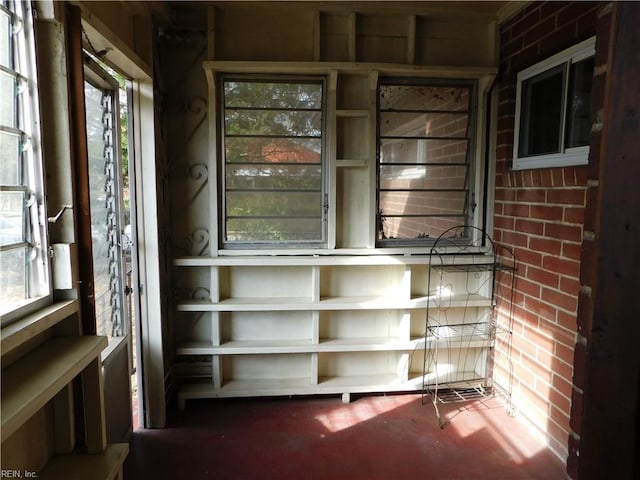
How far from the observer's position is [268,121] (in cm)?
276

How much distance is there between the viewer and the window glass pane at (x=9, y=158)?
1.28 m

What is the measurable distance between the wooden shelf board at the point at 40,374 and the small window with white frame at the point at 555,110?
2.36 metres

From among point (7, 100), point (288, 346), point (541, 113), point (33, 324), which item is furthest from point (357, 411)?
point (7, 100)

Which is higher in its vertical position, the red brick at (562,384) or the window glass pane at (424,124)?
the window glass pane at (424,124)

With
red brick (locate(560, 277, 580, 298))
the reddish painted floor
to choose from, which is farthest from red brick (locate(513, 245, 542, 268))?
the reddish painted floor

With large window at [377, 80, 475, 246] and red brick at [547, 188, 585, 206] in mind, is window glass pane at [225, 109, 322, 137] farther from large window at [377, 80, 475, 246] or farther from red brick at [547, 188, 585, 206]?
red brick at [547, 188, 585, 206]

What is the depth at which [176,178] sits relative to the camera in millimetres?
2773

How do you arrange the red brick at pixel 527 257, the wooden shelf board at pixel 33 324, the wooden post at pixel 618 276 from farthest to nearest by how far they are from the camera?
the red brick at pixel 527 257
the wooden shelf board at pixel 33 324
the wooden post at pixel 618 276

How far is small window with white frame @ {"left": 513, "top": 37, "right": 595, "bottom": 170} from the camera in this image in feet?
7.02

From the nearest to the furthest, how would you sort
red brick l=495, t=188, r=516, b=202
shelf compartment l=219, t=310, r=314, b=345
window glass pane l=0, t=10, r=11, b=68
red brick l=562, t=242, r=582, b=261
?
window glass pane l=0, t=10, r=11, b=68, red brick l=562, t=242, r=582, b=261, red brick l=495, t=188, r=516, b=202, shelf compartment l=219, t=310, r=314, b=345

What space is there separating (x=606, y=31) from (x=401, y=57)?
1.97 meters

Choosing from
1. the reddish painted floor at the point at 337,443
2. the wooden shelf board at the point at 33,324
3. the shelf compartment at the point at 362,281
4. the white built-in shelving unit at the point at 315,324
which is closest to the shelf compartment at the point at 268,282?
the white built-in shelving unit at the point at 315,324

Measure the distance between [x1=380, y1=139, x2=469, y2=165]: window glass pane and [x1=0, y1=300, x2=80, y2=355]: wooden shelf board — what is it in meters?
2.08

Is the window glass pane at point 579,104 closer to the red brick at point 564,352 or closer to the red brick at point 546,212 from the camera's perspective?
the red brick at point 546,212
